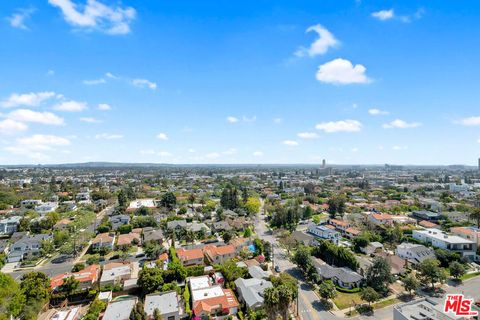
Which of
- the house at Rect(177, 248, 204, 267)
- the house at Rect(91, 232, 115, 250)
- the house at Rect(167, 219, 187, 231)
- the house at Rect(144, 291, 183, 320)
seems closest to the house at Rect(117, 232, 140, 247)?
the house at Rect(91, 232, 115, 250)

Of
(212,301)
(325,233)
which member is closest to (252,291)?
(212,301)

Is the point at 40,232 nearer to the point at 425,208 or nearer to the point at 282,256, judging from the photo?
the point at 282,256

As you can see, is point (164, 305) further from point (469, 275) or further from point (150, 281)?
point (469, 275)

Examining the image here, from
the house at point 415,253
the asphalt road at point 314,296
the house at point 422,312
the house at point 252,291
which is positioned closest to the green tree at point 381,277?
the asphalt road at point 314,296

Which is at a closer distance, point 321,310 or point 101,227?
point 321,310

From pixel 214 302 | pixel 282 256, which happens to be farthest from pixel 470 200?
pixel 214 302

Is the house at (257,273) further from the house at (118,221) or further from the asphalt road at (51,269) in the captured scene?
the house at (118,221)
